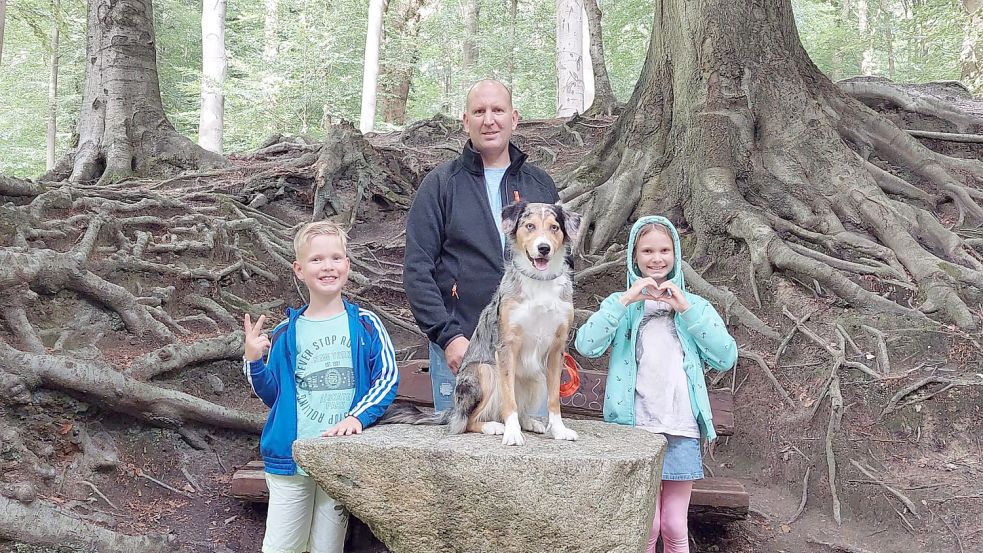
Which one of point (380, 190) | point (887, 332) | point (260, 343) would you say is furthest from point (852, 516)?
point (380, 190)

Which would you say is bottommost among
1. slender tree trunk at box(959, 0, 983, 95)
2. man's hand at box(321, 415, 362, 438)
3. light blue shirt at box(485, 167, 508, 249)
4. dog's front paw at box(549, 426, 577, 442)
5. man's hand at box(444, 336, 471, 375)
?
man's hand at box(321, 415, 362, 438)

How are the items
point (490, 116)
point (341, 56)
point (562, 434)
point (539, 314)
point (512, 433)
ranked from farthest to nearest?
point (341, 56), point (490, 116), point (562, 434), point (539, 314), point (512, 433)

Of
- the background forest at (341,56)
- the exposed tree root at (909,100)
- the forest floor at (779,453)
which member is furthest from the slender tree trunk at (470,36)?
the forest floor at (779,453)

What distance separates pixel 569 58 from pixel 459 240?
13.6 metres

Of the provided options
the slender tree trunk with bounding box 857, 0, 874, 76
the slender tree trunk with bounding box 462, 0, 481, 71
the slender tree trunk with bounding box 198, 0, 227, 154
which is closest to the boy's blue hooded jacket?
the slender tree trunk with bounding box 198, 0, 227, 154

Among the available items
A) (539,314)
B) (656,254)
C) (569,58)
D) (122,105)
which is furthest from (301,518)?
(569,58)

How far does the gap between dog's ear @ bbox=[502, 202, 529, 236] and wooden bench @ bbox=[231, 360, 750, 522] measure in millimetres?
1907

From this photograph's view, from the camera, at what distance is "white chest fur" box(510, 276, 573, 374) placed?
3287 mm

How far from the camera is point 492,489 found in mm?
3039

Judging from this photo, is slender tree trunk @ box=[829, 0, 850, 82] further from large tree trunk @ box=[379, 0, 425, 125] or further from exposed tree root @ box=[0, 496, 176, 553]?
exposed tree root @ box=[0, 496, 176, 553]

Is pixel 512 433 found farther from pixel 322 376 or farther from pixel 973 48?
pixel 973 48

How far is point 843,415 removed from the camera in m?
4.97

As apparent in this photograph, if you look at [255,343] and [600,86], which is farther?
[600,86]

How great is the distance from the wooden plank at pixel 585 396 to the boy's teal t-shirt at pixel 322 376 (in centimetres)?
145
